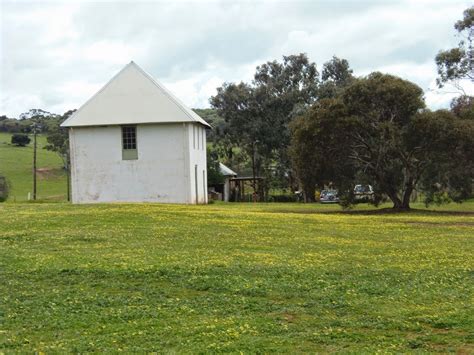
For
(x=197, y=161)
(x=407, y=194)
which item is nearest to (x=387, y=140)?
(x=407, y=194)

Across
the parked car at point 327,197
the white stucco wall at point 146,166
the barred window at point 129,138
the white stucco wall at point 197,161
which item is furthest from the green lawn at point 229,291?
the parked car at point 327,197

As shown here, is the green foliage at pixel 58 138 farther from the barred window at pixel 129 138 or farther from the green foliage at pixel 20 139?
the barred window at pixel 129 138

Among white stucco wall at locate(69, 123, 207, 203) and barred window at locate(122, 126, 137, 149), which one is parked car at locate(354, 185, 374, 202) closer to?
white stucco wall at locate(69, 123, 207, 203)

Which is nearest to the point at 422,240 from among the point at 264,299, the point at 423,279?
the point at 423,279

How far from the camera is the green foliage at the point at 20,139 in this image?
327 ft

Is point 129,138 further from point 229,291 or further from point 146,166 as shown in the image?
point 229,291

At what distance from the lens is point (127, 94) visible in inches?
1722

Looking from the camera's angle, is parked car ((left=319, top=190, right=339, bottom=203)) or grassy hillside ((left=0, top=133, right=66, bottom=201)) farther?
grassy hillside ((left=0, top=133, right=66, bottom=201))

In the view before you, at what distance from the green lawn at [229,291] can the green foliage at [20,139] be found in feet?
280

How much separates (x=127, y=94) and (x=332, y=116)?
16.5 meters

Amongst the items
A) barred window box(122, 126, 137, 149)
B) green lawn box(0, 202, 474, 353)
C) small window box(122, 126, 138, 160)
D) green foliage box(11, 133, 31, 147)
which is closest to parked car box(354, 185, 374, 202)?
small window box(122, 126, 138, 160)

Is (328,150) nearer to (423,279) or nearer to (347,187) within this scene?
(347,187)

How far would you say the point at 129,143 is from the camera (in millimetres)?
43688

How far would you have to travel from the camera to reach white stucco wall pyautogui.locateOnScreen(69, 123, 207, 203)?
43219mm
